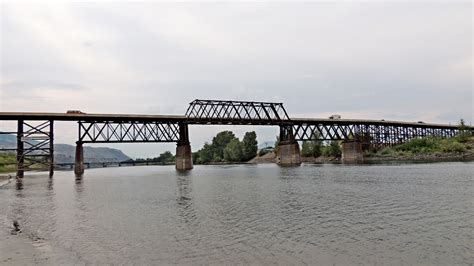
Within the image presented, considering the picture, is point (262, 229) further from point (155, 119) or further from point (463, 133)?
point (463, 133)

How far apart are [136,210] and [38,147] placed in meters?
64.1

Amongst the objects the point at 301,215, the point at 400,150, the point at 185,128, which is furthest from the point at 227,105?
the point at 301,215

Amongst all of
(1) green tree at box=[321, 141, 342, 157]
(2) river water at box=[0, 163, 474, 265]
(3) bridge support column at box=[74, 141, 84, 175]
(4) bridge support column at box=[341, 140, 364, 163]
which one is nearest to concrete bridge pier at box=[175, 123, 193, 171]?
(3) bridge support column at box=[74, 141, 84, 175]

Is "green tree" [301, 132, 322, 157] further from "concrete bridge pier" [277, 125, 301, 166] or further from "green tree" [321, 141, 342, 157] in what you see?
"concrete bridge pier" [277, 125, 301, 166]

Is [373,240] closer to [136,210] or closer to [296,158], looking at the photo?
[136,210]

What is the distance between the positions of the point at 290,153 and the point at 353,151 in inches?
1144

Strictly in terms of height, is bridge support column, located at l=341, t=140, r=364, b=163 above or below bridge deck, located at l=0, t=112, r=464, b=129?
below

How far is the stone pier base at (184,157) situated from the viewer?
112 m

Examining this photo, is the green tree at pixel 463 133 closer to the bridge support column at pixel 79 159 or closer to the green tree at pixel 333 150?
the green tree at pixel 333 150

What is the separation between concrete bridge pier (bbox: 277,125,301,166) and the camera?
13062cm

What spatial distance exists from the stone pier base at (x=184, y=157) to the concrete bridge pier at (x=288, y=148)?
114ft

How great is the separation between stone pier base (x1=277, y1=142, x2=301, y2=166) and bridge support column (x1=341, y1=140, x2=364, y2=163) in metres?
25.5

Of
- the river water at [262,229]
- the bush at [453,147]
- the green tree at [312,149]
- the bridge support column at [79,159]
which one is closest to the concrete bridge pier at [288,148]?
the green tree at [312,149]

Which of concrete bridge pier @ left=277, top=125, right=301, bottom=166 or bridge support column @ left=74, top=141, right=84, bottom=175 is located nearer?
bridge support column @ left=74, top=141, right=84, bottom=175
